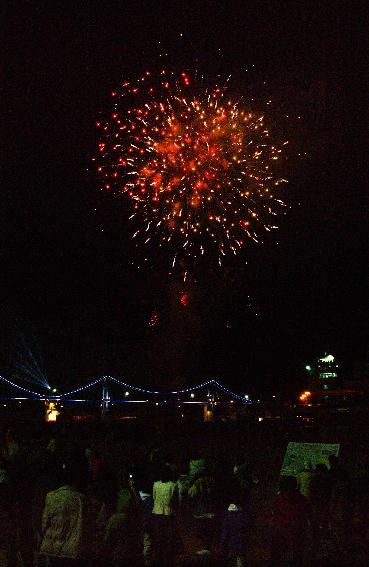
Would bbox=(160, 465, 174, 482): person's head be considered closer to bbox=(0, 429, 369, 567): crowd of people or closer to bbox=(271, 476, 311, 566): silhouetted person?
bbox=(0, 429, 369, 567): crowd of people

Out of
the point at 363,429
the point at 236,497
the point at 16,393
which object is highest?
the point at 16,393

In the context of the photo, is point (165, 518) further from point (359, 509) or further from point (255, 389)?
point (255, 389)

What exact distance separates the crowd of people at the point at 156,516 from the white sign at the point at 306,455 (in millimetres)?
1288

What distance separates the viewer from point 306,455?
12.4 metres

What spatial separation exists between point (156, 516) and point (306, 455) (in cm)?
490

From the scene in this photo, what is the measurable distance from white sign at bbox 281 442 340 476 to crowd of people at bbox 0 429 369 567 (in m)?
1.29

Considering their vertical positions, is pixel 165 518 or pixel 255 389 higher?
pixel 255 389

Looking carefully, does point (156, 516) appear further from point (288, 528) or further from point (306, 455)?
point (306, 455)

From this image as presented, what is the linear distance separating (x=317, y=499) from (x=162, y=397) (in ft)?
184

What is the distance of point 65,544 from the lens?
6.48m

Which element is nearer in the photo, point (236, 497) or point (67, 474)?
point (67, 474)

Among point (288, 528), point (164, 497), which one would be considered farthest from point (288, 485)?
point (164, 497)

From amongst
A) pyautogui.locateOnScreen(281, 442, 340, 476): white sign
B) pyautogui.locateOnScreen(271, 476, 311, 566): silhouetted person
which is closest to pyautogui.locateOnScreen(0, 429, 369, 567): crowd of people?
pyautogui.locateOnScreen(271, 476, 311, 566): silhouetted person

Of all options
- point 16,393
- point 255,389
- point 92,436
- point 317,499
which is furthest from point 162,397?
point 317,499
